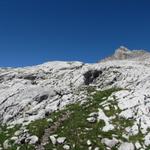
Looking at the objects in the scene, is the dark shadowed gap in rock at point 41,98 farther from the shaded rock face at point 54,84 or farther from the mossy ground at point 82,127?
the mossy ground at point 82,127

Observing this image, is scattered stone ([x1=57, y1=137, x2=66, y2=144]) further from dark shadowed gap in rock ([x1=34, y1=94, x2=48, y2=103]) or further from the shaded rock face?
dark shadowed gap in rock ([x1=34, y1=94, x2=48, y2=103])

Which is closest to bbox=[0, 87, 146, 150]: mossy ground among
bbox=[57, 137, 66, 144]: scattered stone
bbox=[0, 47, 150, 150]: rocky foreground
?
bbox=[0, 47, 150, 150]: rocky foreground

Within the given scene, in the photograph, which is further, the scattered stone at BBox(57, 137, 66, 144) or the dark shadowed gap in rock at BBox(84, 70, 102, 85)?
the dark shadowed gap in rock at BBox(84, 70, 102, 85)

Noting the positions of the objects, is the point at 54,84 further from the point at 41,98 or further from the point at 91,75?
the point at 41,98

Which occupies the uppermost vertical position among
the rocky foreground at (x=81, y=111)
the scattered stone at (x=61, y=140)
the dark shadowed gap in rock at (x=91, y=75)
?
the dark shadowed gap in rock at (x=91, y=75)

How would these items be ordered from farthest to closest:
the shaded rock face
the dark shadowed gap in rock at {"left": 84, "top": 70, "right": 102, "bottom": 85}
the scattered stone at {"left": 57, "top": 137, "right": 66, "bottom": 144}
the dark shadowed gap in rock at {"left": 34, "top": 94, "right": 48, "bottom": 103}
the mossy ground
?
the dark shadowed gap in rock at {"left": 84, "top": 70, "right": 102, "bottom": 85}, the dark shadowed gap in rock at {"left": 34, "top": 94, "right": 48, "bottom": 103}, the shaded rock face, the scattered stone at {"left": 57, "top": 137, "right": 66, "bottom": 144}, the mossy ground

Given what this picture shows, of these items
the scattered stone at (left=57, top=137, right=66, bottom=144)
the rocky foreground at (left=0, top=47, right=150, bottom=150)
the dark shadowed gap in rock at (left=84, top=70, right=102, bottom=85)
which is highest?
the dark shadowed gap in rock at (left=84, top=70, right=102, bottom=85)

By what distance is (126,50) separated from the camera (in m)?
107

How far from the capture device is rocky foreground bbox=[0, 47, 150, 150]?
29891 mm

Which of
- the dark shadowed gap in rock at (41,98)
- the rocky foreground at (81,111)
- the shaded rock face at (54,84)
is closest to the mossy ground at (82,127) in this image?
the rocky foreground at (81,111)

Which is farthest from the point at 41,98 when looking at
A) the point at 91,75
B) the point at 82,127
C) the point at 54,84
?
the point at 82,127

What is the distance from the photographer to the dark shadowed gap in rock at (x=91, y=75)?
176 ft

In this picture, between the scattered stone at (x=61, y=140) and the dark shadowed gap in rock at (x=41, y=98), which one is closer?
the scattered stone at (x=61, y=140)

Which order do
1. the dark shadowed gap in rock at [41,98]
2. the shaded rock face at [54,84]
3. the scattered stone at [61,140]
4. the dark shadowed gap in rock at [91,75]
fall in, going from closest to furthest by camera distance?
1. the scattered stone at [61,140]
2. the shaded rock face at [54,84]
3. the dark shadowed gap in rock at [41,98]
4. the dark shadowed gap in rock at [91,75]
